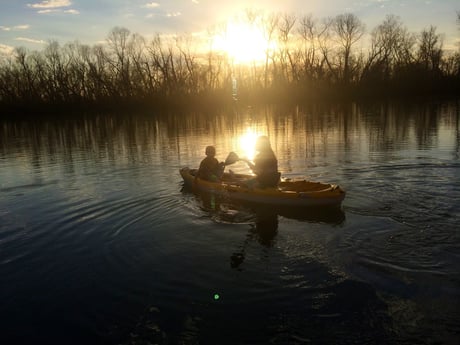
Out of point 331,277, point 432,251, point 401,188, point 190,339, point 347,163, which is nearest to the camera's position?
point 190,339

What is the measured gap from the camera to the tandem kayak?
902 cm

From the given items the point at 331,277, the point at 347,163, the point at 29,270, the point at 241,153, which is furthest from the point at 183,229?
the point at 241,153

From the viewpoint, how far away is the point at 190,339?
4730mm

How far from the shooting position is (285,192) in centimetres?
933

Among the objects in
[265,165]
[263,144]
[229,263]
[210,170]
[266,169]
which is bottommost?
[229,263]

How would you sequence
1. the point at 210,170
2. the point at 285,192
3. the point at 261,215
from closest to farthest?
the point at 261,215 → the point at 285,192 → the point at 210,170

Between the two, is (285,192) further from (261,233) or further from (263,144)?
(261,233)

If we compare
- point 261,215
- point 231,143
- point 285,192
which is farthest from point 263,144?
point 231,143

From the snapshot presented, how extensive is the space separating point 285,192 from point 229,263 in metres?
3.11

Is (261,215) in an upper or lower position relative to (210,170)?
lower

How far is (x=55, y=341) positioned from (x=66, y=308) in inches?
29.5

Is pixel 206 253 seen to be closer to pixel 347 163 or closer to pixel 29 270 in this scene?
pixel 29 270

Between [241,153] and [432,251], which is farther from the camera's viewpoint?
[241,153]

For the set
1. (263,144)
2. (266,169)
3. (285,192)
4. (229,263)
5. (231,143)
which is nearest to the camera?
(229,263)
